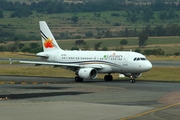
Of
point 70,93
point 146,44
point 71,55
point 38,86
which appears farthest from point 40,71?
point 146,44

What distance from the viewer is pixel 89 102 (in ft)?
125

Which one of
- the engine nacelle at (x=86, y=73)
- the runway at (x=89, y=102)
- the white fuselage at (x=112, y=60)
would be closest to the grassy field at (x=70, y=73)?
the white fuselage at (x=112, y=60)

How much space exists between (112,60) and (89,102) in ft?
71.4

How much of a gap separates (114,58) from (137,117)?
2932cm

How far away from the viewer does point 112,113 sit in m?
32.1

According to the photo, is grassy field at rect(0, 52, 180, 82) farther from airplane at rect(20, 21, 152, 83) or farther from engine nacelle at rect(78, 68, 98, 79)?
engine nacelle at rect(78, 68, 98, 79)

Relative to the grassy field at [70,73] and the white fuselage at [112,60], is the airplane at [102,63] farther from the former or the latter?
the grassy field at [70,73]

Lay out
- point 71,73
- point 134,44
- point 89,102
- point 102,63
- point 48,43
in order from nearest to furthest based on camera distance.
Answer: point 89,102 < point 102,63 < point 48,43 < point 71,73 < point 134,44

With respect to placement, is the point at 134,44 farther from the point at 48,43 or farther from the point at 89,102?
the point at 89,102

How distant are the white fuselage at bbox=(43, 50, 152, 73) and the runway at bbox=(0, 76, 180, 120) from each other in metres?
4.95

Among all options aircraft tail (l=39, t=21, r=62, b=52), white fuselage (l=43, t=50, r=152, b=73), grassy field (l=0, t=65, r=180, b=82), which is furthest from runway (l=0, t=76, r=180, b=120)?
aircraft tail (l=39, t=21, r=62, b=52)

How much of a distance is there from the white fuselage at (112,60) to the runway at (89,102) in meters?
4.95

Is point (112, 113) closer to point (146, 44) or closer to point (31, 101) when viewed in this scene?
point (31, 101)

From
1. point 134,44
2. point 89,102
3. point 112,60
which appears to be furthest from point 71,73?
point 134,44
